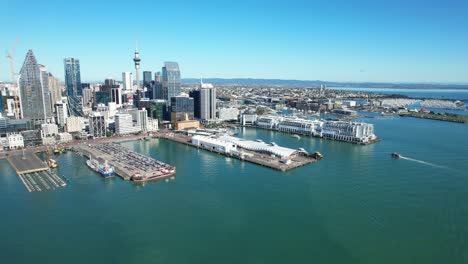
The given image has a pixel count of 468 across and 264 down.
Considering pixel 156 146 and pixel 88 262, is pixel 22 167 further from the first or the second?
pixel 88 262

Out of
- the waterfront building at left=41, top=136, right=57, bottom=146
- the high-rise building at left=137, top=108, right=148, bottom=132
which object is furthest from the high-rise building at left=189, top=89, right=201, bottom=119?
the waterfront building at left=41, top=136, right=57, bottom=146

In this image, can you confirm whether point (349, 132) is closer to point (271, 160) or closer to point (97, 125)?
point (271, 160)

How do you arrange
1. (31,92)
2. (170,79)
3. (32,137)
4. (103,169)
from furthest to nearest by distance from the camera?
(170,79) → (31,92) → (32,137) → (103,169)

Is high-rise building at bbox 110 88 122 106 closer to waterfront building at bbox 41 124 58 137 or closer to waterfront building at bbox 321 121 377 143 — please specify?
waterfront building at bbox 41 124 58 137

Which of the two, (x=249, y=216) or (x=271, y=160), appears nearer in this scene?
(x=249, y=216)

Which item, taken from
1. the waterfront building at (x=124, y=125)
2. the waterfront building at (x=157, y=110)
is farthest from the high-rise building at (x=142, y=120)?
the waterfront building at (x=157, y=110)

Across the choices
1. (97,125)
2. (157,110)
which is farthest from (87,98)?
(97,125)
